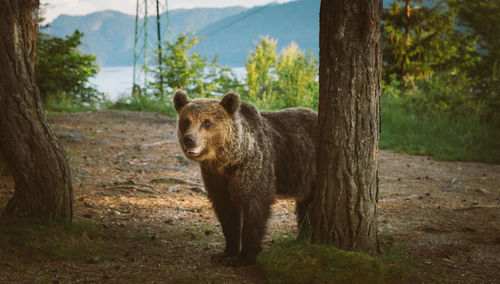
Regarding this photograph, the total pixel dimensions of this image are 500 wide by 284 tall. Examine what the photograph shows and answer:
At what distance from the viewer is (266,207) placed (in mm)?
4328

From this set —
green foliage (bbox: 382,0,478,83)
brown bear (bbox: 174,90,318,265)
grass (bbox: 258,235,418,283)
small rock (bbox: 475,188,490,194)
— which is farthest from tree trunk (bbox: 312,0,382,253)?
green foliage (bbox: 382,0,478,83)

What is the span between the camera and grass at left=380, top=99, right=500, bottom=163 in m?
10.4

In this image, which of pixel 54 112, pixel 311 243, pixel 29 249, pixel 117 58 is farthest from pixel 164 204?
pixel 117 58

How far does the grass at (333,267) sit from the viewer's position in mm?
3471

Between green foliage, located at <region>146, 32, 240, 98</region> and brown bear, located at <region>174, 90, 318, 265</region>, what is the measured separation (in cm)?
1179

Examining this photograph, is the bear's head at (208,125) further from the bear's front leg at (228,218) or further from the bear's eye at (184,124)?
the bear's front leg at (228,218)

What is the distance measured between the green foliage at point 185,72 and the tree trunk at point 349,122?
12.6m

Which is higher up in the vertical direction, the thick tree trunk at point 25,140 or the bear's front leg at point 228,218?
the thick tree trunk at point 25,140

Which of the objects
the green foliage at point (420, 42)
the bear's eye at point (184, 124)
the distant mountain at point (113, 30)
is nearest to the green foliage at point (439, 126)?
the green foliage at point (420, 42)

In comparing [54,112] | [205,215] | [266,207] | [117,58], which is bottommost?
[205,215]

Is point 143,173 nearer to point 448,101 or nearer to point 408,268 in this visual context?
point 408,268

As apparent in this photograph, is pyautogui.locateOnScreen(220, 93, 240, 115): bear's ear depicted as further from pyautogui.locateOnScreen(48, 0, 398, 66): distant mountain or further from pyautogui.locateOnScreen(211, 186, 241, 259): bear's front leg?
pyautogui.locateOnScreen(48, 0, 398, 66): distant mountain

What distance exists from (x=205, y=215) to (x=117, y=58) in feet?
455

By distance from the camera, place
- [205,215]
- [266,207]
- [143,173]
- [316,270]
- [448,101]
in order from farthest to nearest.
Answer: [448,101] < [143,173] < [205,215] < [266,207] < [316,270]
